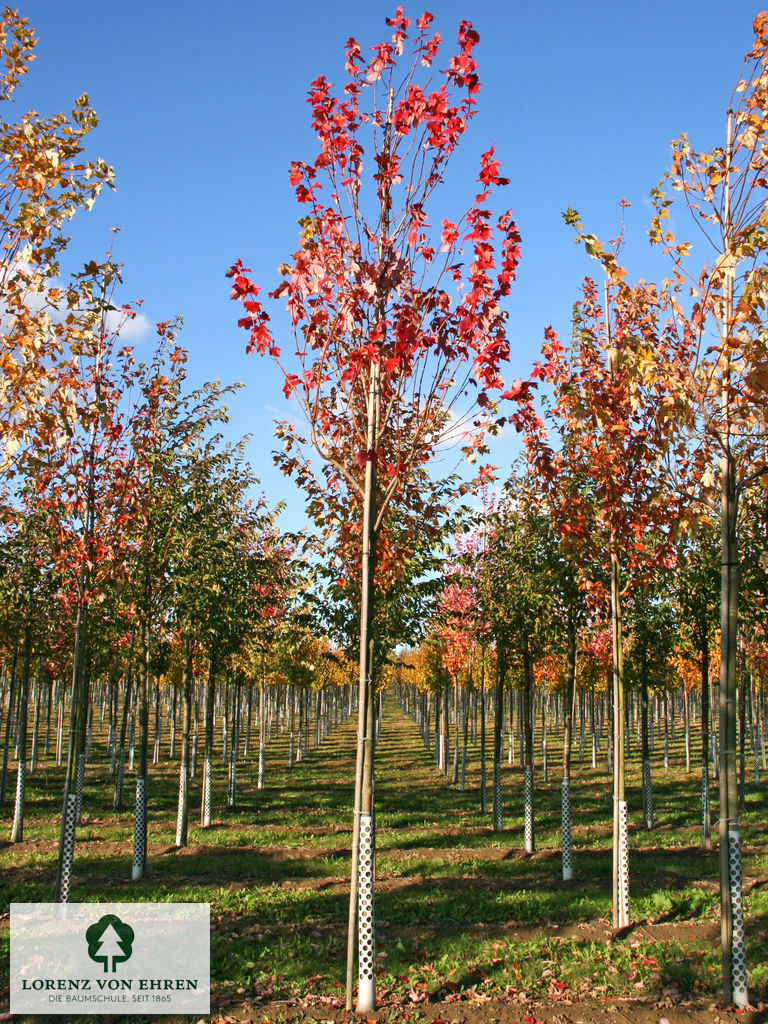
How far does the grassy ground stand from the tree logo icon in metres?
0.83

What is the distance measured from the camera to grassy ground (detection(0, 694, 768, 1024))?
697 centimetres

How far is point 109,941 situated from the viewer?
24.9 ft

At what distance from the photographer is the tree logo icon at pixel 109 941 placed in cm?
739

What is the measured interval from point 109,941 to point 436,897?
4.82m

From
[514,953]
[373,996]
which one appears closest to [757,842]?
[514,953]

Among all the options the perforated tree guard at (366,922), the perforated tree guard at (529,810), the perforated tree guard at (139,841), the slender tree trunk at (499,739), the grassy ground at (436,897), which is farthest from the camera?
the slender tree trunk at (499,739)

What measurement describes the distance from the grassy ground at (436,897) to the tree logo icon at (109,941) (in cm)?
83

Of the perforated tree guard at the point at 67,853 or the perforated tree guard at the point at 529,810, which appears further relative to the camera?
the perforated tree guard at the point at 529,810

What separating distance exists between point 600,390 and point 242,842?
11268 millimetres

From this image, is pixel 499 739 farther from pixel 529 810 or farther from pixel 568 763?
pixel 568 763

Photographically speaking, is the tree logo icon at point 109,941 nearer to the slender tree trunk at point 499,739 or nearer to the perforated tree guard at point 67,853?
the perforated tree guard at point 67,853

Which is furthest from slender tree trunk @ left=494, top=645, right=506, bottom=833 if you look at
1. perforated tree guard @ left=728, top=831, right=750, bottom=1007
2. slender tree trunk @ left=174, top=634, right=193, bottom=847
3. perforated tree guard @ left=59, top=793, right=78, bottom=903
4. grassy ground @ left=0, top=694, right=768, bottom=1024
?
perforated tree guard @ left=59, top=793, right=78, bottom=903

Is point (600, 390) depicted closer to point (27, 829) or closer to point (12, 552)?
point (12, 552)

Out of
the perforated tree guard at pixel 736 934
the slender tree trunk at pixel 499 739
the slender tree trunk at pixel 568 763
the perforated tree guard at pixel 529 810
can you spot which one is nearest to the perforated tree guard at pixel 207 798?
the slender tree trunk at pixel 499 739
